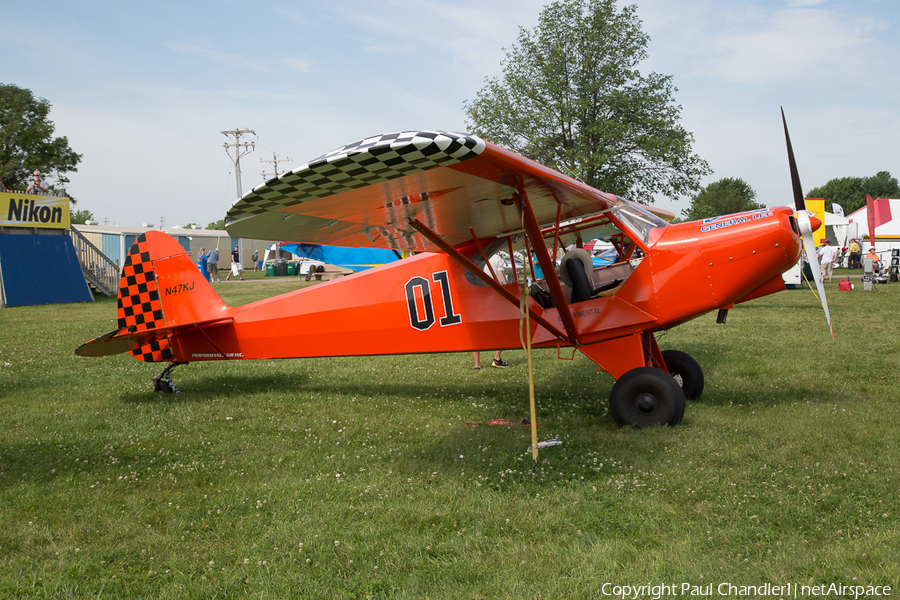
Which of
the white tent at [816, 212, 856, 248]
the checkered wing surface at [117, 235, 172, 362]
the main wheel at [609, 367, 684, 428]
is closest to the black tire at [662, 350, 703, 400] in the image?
the main wheel at [609, 367, 684, 428]

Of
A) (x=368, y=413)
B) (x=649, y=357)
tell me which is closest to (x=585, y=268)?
(x=649, y=357)

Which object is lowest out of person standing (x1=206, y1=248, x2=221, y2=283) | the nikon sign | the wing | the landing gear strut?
the landing gear strut

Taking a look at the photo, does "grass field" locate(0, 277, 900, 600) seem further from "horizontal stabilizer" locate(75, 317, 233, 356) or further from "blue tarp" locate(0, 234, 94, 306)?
"blue tarp" locate(0, 234, 94, 306)

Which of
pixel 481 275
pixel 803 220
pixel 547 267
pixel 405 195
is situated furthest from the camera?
pixel 803 220

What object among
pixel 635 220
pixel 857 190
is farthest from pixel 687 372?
pixel 857 190

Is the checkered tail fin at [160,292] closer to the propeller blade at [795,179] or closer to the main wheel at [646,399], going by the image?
the main wheel at [646,399]

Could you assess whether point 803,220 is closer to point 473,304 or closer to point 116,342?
point 473,304

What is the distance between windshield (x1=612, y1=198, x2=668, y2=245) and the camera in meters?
5.73

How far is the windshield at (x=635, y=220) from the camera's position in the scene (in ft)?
18.8

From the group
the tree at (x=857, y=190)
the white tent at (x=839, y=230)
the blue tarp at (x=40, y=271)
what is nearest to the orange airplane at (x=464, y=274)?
the blue tarp at (x=40, y=271)

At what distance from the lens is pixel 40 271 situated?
62.2 ft

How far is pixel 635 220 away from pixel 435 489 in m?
3.47

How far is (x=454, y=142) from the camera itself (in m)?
3.23

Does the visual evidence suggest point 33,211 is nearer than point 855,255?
Yes
